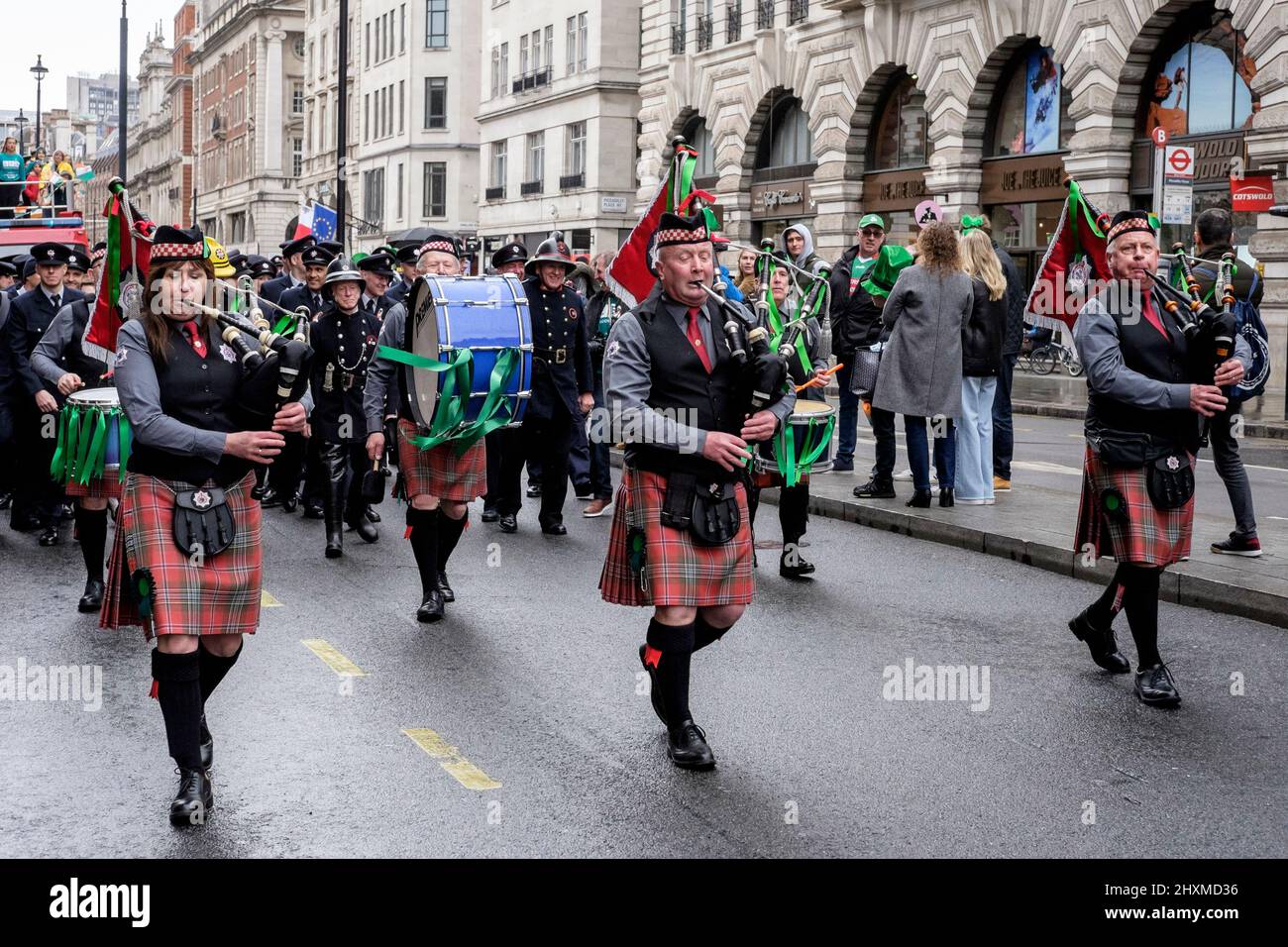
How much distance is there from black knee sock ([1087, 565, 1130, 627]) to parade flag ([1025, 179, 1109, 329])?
1245 mm

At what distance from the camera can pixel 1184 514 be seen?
695 cm

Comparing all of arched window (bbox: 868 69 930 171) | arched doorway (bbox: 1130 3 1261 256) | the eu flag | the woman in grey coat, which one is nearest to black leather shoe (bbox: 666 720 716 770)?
the woman in grey coat

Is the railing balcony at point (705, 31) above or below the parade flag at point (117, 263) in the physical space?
above

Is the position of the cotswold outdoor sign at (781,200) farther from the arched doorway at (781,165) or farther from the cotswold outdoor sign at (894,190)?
the cotswold outdoor sign at (894,190)

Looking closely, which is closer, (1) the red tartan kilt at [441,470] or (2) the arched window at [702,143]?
(1) the red tartan kilt at [441,470]

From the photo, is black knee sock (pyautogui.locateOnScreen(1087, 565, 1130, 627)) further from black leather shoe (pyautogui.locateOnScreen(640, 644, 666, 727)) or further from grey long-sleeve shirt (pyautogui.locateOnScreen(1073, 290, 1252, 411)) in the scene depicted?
black leather shoe (pyautogui.locateOnScreen(640, 644, 666, 727))

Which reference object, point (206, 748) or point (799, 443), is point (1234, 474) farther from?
point (206, 748)

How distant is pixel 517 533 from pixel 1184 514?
589 centimetres

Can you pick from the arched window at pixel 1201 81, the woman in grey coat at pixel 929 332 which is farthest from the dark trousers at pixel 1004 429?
the arched window at pixel 1201 81

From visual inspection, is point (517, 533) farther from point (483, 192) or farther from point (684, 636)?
point (483, 192)

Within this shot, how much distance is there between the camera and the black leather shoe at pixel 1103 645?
24.5ft

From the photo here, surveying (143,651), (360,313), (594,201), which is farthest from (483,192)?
(143,651)

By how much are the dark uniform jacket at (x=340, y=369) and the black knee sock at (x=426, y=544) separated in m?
2.77
